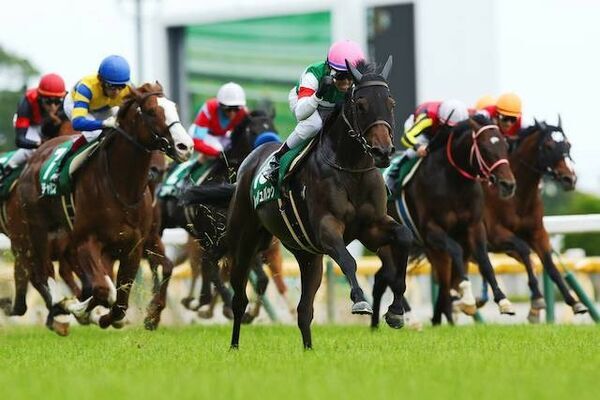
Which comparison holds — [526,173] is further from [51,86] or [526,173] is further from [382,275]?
[51,86]

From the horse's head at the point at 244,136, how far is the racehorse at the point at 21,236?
1328 mm

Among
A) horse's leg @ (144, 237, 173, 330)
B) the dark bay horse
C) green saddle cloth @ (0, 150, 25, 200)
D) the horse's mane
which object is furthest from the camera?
the dark bay horse

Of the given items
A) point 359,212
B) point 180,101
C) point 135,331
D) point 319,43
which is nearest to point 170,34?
point 180,101

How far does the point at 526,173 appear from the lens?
1265cm

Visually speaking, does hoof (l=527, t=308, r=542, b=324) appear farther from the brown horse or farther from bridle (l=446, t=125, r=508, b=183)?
the brown horse

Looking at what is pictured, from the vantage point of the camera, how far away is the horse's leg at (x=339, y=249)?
770cm

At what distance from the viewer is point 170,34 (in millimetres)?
30578

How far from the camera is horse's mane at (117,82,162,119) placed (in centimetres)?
1001

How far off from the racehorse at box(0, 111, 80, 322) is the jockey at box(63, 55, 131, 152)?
112 cm

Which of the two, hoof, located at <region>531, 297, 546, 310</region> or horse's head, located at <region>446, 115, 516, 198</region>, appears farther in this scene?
hoof, located at <region>531, 297, 546, 310</region>

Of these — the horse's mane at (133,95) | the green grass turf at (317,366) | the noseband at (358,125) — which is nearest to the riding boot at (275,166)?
the noseband at (358,125)

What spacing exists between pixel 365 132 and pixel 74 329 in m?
5.01

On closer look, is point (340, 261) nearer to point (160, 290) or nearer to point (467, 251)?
point (160, 290)

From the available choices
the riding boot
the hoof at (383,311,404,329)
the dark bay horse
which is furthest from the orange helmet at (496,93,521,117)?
the hoof at (383,311,404,329)
